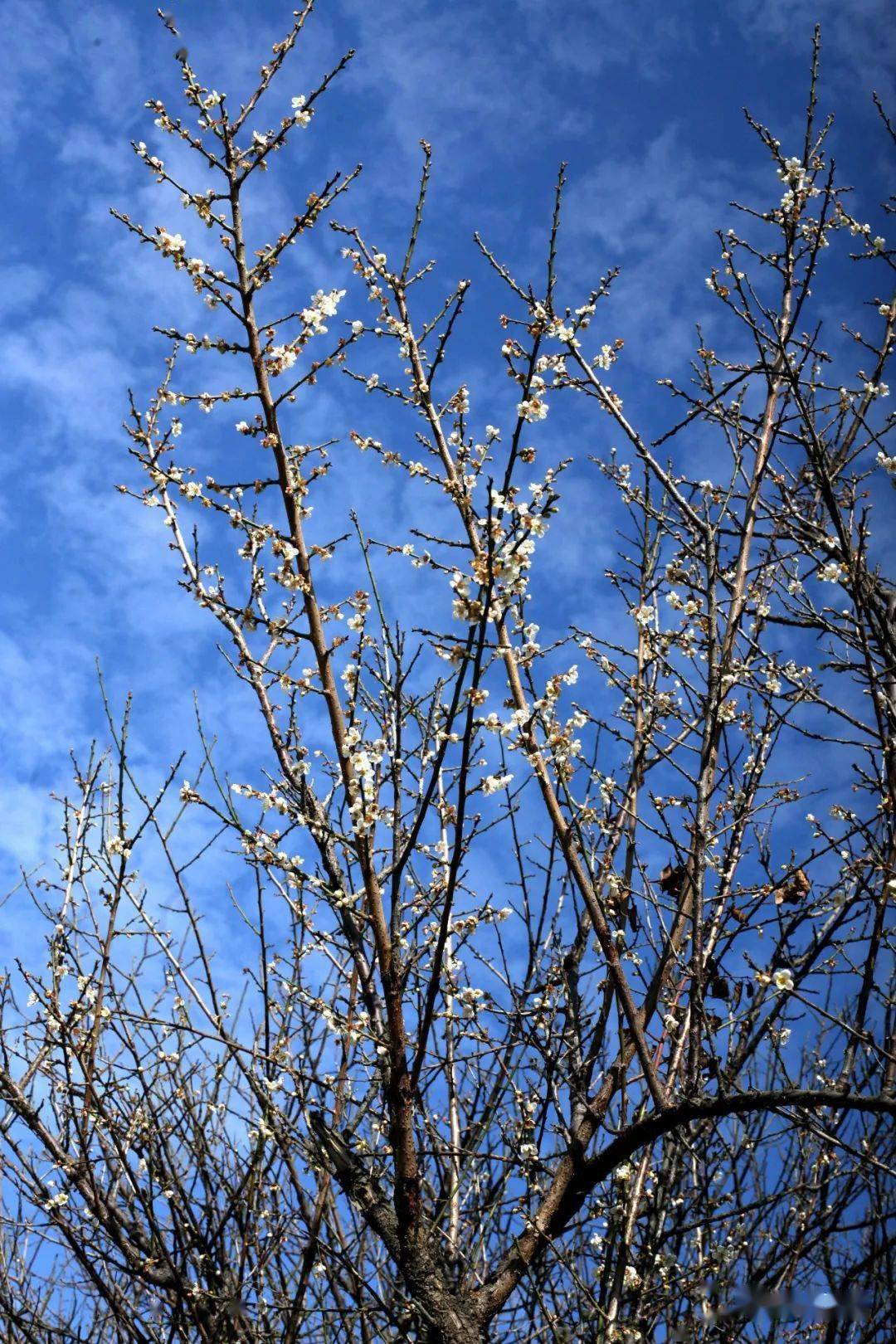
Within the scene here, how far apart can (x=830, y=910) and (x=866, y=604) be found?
119cm

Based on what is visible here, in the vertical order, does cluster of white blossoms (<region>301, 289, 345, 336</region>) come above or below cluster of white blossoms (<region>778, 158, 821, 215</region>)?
below

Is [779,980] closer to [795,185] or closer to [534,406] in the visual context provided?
[534,406]

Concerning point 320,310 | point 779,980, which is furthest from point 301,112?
point 779,980

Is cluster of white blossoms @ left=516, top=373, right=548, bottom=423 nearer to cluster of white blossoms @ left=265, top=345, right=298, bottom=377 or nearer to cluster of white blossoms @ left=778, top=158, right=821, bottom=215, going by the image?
cluster of white blossoms @ left=265, top=345, right=298, bottom=377

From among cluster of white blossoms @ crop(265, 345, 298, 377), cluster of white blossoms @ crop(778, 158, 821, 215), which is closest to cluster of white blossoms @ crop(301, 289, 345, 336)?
cluster of white blossoms @ crop(265, 345, 298, 377)

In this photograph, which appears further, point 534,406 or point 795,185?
point 795,185

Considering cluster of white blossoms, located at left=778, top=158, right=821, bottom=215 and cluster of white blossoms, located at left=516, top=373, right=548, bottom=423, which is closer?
cluster of white blossoms, located at left=516, top=373, right=548, bottom=423

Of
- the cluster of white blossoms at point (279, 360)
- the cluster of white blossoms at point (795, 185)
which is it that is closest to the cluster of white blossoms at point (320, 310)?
the cluster of white blossoms at point (279, 360)

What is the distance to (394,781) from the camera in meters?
3.46

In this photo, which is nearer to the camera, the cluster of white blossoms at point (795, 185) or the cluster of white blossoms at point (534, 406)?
the cluster of white blossoms at point (534, 406)

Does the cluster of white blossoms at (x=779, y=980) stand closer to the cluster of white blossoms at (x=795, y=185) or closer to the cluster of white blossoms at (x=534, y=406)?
the cluster of white blossoms at (x=534, y=406)

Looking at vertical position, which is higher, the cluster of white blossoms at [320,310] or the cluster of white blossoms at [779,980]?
the cluster of white blossoms at [320,310]

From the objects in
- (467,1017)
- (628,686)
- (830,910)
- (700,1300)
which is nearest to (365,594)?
(628,686)

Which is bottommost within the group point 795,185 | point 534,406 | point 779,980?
point 779,980
